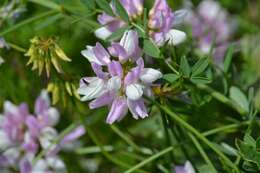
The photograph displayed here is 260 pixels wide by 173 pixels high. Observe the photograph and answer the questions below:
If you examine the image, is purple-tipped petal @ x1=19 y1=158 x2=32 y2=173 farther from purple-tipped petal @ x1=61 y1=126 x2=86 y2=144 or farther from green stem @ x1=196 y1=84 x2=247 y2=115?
green stem @ x1=196 y1=84 x2=247 y2=115

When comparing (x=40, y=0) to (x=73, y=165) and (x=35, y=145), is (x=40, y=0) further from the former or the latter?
(x=73, y=165)

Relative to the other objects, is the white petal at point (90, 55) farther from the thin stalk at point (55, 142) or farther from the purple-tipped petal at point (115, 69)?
the thin stalk at point (55, 142)

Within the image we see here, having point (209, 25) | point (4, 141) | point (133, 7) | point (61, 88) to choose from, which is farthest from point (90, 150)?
point (209, 25)

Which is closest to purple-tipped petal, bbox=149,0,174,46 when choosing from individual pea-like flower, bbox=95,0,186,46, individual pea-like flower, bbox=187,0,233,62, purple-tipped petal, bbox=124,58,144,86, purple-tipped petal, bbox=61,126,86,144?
individual pea-like flower, bbox=95,0,186,46

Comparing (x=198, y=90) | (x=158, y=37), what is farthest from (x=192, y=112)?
(x=158, y=37)

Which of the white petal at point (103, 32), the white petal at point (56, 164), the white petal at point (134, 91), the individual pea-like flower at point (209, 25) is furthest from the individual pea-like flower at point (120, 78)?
the individual pea-like flower at point (209, 25)

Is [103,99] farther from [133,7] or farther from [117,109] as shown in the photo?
[133,7]

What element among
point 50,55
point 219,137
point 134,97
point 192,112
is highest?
point 50,55

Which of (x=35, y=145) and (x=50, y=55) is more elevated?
(x=50, y=55)
